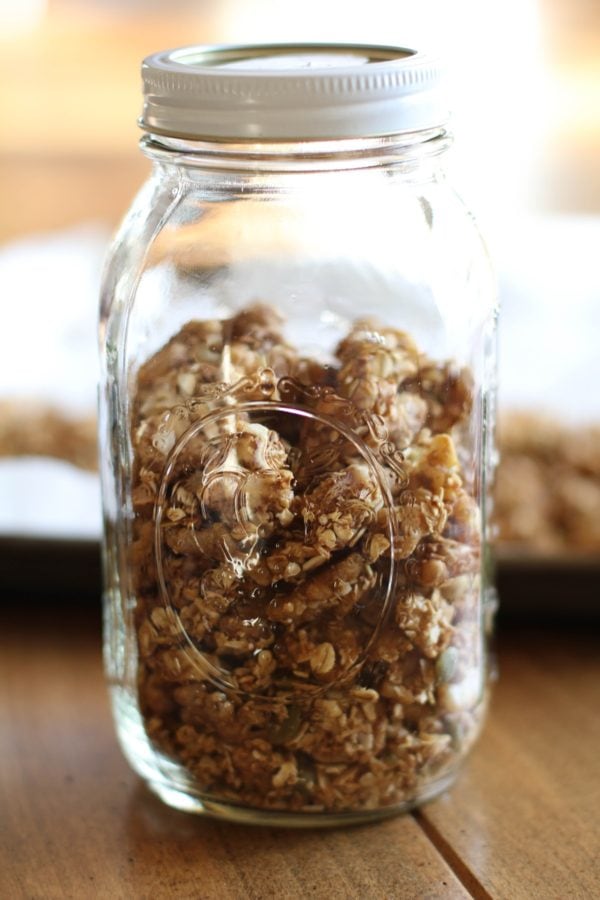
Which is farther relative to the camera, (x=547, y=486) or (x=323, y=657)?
(x=547, y=486)

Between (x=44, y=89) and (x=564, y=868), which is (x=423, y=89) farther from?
(x=44, y=89)

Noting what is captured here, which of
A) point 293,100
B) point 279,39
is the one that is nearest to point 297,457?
point 293,100

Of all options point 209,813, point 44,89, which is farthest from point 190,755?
point 44,89

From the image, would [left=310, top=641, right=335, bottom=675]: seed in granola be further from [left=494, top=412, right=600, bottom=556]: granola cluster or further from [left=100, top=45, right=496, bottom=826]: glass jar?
[left=494, top=412, right=600, bottom=556]: granola cluster

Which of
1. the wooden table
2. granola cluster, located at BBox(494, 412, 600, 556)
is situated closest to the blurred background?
granola cluster, located at BBox(494, 412, 600, 556)

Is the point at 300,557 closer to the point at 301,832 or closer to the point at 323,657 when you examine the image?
the point at 323,657

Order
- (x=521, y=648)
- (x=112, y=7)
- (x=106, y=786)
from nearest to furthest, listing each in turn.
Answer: (x=106, y=786) < (x=521, y=648) < (x=112, y=7)
